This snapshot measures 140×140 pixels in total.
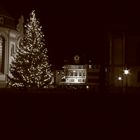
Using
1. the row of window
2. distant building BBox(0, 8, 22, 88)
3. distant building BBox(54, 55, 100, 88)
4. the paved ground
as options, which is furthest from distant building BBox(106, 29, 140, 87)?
the paved ground

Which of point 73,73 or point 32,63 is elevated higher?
point 32,63

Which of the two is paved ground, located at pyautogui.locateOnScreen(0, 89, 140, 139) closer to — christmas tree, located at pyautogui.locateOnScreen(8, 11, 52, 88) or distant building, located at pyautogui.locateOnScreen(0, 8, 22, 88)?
christmas tree, located at pyautogui.locateOnScreen(8, 11, 52, 88)

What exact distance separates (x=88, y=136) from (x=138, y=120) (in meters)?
3.15

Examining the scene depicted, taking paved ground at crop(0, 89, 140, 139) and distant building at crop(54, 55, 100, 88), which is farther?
distant building at crop(54, 55, 100, 88)

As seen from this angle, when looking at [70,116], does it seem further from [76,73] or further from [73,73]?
[76,73]

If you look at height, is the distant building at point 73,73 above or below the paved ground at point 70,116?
above

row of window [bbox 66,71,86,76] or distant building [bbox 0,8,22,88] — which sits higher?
distant building [bbox 0,8,22,88]

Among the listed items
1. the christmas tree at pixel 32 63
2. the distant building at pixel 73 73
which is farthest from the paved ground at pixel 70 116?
the distant building at pixel 73 73

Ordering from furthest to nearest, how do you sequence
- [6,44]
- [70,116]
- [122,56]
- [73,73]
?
[73,73]
[122,56]
[6,44]
[70,116]

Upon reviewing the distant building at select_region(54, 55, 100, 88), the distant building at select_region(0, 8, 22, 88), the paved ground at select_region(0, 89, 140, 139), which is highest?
the distant building at select_region(0, 8, 22, 88)

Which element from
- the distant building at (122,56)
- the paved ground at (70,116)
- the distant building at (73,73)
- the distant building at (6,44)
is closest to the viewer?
the paved ground at (70,116)

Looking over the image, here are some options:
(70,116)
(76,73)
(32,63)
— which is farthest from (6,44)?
(70,116)

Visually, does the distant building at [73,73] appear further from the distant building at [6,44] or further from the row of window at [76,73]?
the distant building at [6,44]

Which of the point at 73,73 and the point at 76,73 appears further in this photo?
the point at 76,73
